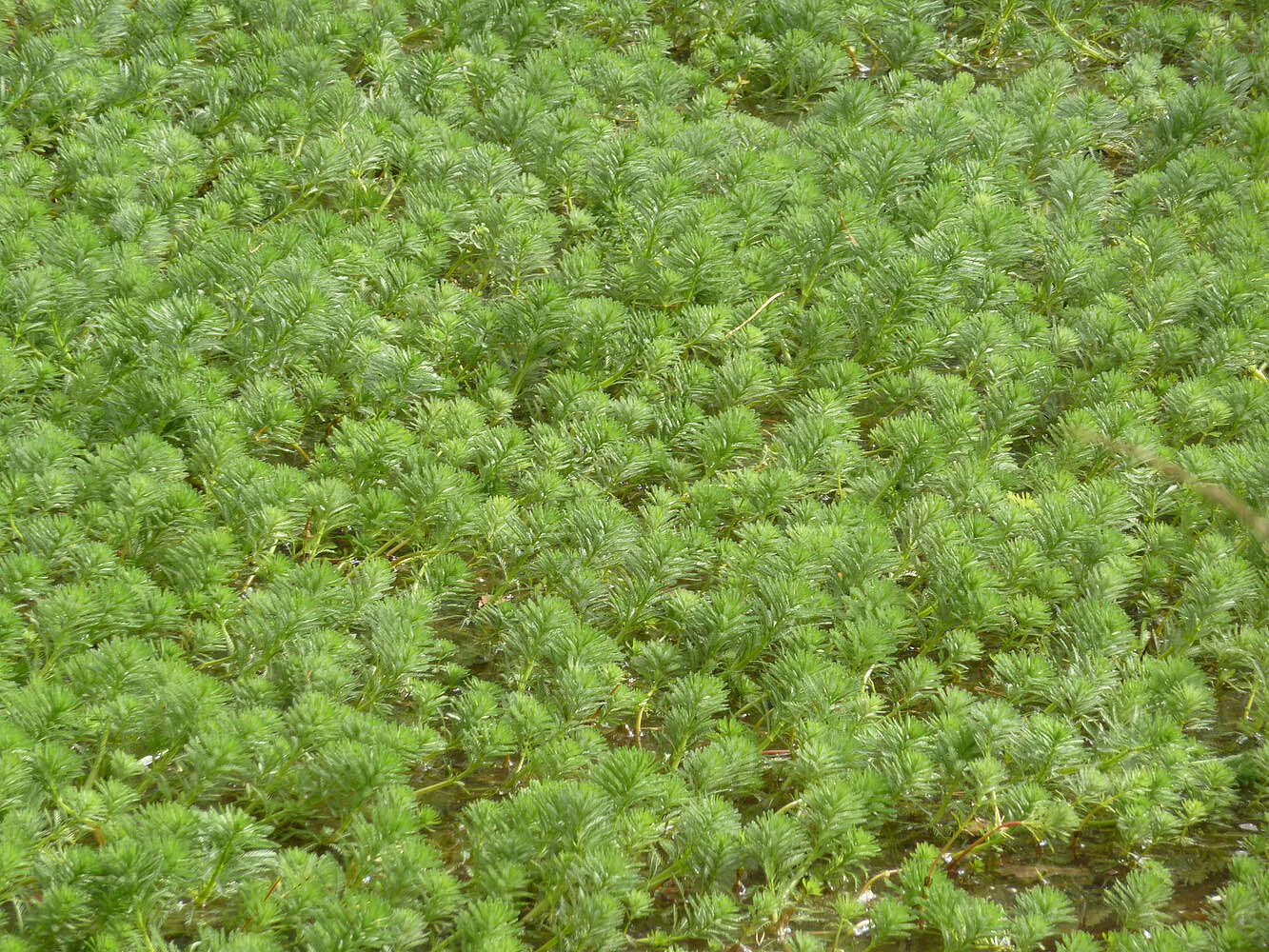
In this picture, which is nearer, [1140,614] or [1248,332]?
[1140,614]

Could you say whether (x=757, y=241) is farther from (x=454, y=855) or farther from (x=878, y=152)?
(x=454, y=855)

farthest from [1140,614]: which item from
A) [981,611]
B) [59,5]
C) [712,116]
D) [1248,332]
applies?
[59,5]

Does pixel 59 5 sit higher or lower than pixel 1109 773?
higher

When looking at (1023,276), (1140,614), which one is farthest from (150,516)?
(1023,276)

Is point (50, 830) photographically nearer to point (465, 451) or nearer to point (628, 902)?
point (628, 902)

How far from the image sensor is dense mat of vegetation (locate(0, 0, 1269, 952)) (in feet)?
7.54

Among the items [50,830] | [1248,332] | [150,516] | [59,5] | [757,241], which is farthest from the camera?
[59,5]

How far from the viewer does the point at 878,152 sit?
156 inches

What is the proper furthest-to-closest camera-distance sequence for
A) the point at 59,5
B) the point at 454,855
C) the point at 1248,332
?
1. the point at 59,5
2. the point at 1248,332
3. the point at 454,855

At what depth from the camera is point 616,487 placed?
313cm

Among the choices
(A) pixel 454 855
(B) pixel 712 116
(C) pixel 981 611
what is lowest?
(A) pixel 454 855

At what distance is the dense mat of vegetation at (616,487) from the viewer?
7.54 ft

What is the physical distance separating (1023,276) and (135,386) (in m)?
2.56

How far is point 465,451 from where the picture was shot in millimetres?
3053
